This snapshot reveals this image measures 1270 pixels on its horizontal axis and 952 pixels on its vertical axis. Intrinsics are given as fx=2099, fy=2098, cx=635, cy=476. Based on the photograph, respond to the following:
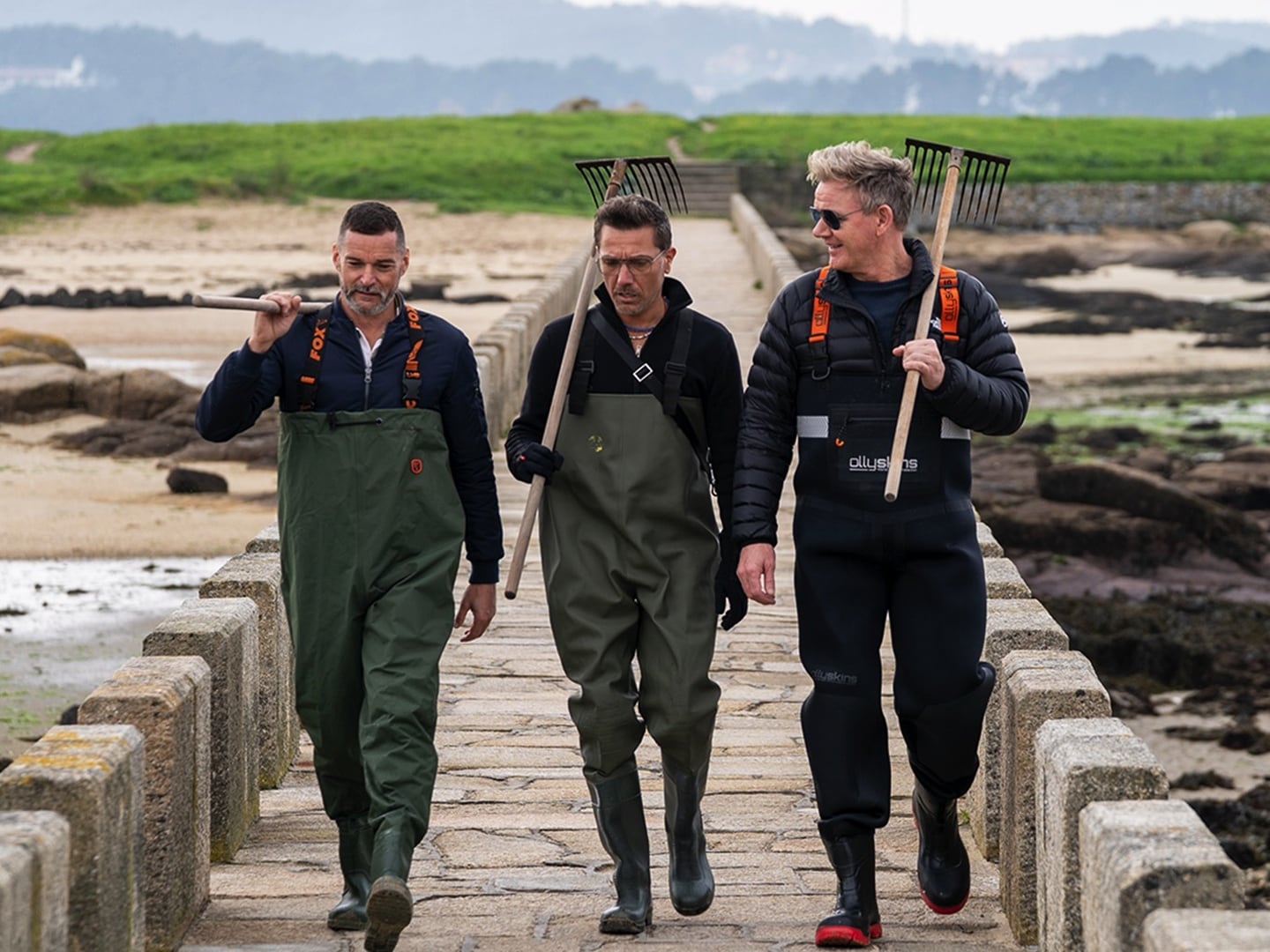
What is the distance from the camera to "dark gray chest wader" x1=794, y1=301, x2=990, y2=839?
5105 millimetres

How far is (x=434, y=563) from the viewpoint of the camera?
16.9 ft

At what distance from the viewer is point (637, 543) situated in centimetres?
521

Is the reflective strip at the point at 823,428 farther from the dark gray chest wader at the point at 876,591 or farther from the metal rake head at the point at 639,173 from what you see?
the metal rake head at the point at 639,173

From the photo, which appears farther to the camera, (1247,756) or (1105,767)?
(1247,756)

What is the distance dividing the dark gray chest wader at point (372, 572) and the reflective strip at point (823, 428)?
89 cm

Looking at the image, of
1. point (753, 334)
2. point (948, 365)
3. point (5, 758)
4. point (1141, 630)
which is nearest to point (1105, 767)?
point (948, 365)

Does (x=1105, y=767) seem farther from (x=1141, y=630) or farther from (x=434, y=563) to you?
(x=1141, y=630)

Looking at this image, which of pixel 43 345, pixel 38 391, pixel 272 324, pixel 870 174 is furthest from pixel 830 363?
pixel 43 345

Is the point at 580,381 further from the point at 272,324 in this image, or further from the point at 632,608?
the point at 272,324

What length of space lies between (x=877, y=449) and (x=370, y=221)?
4.43 feet

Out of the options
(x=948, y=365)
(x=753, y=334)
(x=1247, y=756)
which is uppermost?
(x=948, y=365)

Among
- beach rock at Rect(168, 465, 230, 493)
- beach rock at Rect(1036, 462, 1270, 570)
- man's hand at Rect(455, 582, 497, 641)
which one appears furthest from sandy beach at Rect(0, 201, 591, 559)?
man's hand at Rect(455, 582, 497, 641)

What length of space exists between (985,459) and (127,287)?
1501 centimetres

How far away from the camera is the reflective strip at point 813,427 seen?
5137 mm
